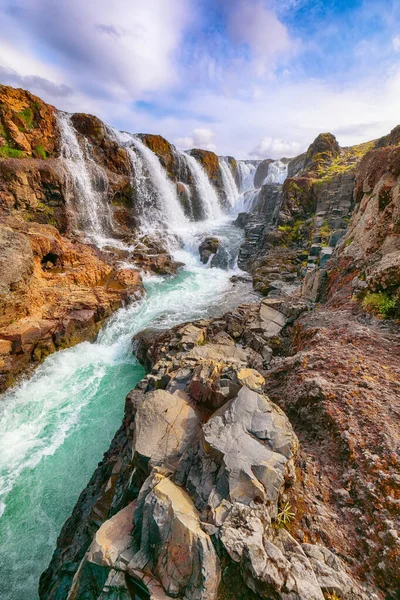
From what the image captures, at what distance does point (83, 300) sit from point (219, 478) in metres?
13.3

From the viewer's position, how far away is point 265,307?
11.7 metres

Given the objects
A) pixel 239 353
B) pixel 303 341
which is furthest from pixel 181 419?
pixel 239 353

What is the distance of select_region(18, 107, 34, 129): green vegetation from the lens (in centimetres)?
2170

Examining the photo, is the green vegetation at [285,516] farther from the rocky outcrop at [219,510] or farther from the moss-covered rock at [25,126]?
the moss-covered rock at [25,126]

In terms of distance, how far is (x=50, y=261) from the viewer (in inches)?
656

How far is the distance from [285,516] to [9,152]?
2765 cm

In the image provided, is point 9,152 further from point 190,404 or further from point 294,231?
point 190,404

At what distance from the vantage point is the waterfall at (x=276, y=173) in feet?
155

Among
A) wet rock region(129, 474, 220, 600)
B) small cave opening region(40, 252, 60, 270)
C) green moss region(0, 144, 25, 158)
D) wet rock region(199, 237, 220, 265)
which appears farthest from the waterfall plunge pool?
green moss region(0, 144, 25, 158)

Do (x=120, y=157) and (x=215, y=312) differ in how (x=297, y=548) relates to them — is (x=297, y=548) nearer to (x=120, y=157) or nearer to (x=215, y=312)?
(x=215, y=312)

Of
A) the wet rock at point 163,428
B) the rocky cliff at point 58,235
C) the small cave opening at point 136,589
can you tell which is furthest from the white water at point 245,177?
the small cave opening at point 136,589

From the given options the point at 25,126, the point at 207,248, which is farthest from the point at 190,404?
the point at 25,126

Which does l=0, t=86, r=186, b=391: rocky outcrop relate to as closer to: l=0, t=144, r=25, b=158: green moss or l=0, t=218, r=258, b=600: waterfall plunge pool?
l=0, t=144, r=25, b=158: green moss

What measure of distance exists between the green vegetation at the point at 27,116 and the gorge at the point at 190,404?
0.15m
